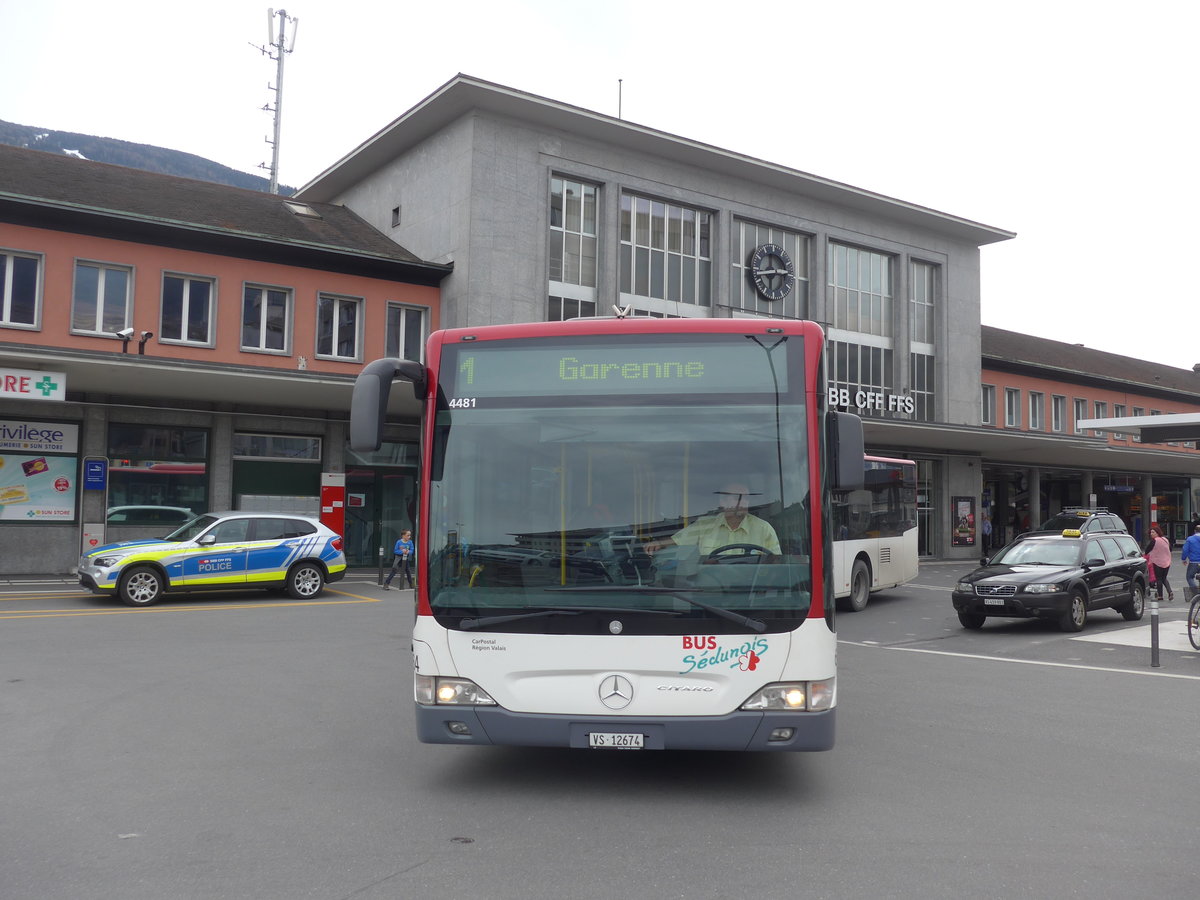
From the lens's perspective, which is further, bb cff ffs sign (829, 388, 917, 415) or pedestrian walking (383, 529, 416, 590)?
bb cff ffs sign (829, 388, 917, 415)

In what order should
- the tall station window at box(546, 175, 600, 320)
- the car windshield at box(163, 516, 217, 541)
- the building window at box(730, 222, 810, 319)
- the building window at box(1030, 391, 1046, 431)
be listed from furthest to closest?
the building window at box(1030, 391, 1046, 431) < the building window at box(730, 222, 810, 319) < the tall station window at box(546, 175, 600, 320) < the car windshield at box(163, 516, 217, 541)

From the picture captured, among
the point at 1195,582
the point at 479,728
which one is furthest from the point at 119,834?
the point at 1195,582

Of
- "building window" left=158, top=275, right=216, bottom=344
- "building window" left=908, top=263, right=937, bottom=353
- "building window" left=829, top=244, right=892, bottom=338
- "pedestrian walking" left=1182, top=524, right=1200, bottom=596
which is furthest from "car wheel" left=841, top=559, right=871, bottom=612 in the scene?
"building window" left=908, top=263, right=937, bottom=353

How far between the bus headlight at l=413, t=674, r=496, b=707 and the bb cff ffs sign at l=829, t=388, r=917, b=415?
3131 cm

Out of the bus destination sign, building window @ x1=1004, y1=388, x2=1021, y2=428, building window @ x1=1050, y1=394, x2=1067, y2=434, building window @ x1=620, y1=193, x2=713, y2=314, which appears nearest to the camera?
the bus destination sign

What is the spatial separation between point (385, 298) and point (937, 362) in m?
23.0

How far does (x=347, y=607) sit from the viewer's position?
1861cm

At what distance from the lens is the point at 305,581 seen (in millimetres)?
20031

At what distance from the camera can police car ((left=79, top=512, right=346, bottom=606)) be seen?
58.4 feet

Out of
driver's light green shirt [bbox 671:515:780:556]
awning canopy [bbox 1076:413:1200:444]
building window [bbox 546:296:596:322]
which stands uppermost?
building window [bbox 546:296:596:322]

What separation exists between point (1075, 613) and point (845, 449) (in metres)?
11.6

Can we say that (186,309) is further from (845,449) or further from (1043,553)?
(845,449)

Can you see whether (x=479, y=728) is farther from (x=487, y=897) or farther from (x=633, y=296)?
(x=633, y=296)

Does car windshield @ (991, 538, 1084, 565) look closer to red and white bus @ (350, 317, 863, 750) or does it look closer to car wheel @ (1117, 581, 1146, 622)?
car wheel @ (1117, 581, 1146, 622)
